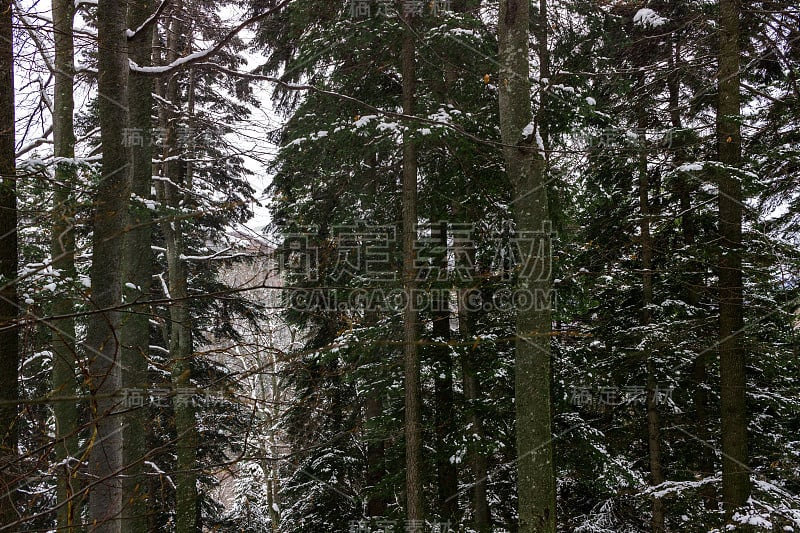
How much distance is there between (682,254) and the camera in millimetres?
9812

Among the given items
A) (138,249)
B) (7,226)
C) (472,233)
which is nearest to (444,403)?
(472,233)

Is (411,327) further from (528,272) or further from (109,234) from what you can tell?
(109,234)

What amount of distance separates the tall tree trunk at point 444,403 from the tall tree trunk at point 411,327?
0.59m

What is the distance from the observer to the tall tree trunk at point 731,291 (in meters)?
7.48

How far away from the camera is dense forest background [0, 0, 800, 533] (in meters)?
5.32

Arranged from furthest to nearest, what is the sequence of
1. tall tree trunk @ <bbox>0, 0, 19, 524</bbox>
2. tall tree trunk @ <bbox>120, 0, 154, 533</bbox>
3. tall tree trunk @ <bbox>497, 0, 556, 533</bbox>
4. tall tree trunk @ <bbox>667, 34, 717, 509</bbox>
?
tall tree trunk @ <bbox>667, 34, 717, 509</bbox>, tall tree trunk @ <bbox>120, 0, 154, 533</bbox>, tall tree trunk @ <bbox>497, 0, 556, 533</bbox>, tall tree trunk @ <bbox>0, 0, 19, 524</bbox>

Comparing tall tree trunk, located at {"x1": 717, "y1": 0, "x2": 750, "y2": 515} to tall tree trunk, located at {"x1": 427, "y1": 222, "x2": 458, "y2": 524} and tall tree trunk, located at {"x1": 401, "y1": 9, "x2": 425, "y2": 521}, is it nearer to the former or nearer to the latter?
tall tree trunk, located at {"x1": 427, "y1": 222, "x2": 458, "y2": 524}

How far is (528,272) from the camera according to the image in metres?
5.32

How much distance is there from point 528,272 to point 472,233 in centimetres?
330

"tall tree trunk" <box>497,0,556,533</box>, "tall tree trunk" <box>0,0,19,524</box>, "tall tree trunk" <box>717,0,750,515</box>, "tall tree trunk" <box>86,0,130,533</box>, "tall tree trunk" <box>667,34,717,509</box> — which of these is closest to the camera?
"tall tree trunk" <box>86,0,130,533</box>

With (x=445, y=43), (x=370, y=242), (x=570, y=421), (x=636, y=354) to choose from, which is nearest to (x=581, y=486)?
(x=570, y=421)

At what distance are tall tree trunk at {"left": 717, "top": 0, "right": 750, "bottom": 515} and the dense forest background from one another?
3 cm

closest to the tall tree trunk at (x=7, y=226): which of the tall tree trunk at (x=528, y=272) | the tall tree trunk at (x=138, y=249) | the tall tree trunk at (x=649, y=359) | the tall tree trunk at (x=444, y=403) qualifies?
the tall tree trunk at (x=138, y=249)

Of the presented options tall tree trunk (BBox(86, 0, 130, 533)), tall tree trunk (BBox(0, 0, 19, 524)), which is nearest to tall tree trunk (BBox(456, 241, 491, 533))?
tall tree trunk (BBox(86, 0, 130, 533))
